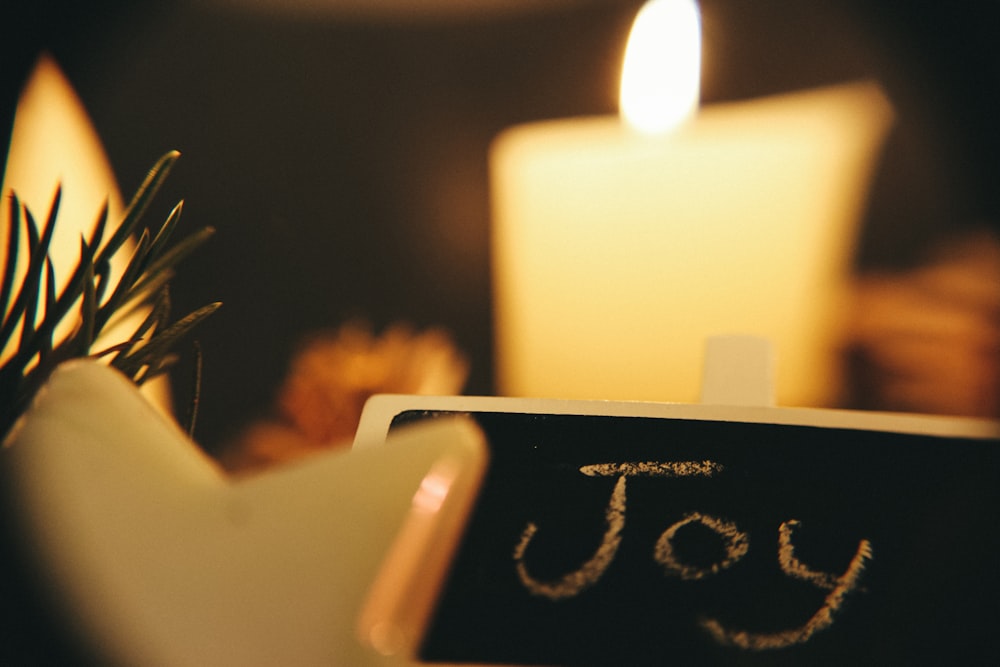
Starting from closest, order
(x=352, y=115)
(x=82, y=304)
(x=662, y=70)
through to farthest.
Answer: (x=82, y=304), (x=662, y=70), (x=352, y=115)

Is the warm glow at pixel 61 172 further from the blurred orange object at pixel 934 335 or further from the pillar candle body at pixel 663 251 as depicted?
the blurred orange object at pixel 934 335

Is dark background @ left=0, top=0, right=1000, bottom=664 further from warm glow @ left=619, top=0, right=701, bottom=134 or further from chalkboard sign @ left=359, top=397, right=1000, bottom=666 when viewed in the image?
chalkboard sign @ left=359, top=397, right=1000, bottom=666

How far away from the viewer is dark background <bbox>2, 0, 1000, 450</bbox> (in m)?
0.70

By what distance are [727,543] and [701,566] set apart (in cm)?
2

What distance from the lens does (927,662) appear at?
261mm

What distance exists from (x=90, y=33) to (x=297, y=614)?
2.42 ft

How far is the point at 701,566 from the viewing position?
0.91 ft

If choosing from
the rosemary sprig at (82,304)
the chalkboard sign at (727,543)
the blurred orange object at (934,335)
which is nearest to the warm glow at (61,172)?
the rosemary sprig at (82,304)

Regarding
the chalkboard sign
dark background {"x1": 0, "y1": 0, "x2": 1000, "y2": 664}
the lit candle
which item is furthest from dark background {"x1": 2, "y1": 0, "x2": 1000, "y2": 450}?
the chalkboard sign

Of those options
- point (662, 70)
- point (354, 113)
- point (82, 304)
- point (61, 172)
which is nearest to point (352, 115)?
point (354, 113)

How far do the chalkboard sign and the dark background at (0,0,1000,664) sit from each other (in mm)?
431

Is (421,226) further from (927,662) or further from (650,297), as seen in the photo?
(927,662)

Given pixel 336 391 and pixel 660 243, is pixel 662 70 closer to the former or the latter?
pixel 660 243

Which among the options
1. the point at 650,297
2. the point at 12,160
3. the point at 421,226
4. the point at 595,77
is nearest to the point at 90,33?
the point at 12,160
